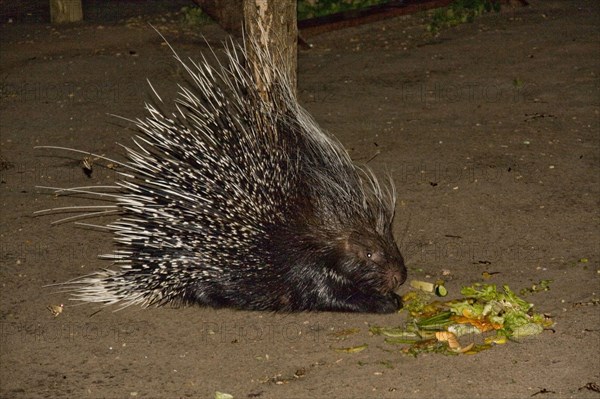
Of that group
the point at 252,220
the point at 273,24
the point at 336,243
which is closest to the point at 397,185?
the point at 273,24

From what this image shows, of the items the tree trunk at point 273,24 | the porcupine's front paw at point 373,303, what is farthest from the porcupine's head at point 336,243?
the tree trunk at point 273,24

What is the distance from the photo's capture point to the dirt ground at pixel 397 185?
150 inches

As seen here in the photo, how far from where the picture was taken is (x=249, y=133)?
426cm

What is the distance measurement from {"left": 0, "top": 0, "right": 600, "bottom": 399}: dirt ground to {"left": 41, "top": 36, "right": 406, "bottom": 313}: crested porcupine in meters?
0.13

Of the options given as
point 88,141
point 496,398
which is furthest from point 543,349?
point 88,141

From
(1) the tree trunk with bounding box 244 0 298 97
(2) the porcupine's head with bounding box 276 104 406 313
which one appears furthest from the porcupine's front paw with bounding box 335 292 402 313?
(1) the tree trunk with bounding box 244 0 298 97

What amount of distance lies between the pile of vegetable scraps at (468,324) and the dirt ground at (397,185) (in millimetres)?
63

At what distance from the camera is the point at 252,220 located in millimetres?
4262

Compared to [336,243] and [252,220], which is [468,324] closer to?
[336,243]

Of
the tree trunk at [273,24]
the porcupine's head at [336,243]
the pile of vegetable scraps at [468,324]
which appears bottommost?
the pile of vegetable scraps at [468,324]

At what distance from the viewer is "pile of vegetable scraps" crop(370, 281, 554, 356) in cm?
396

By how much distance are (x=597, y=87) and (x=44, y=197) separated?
4459mm

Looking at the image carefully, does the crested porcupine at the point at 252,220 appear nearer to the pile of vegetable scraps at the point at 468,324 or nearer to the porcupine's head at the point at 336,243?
the porcupine's head at the point at 336,243

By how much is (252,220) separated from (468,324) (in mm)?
1093
